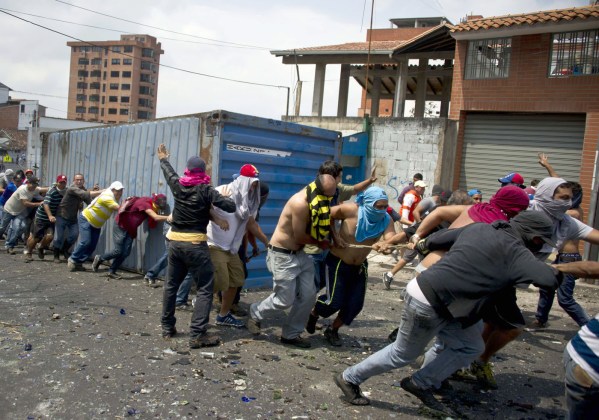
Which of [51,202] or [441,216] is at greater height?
[441,216]

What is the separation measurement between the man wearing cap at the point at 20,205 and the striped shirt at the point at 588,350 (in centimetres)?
999

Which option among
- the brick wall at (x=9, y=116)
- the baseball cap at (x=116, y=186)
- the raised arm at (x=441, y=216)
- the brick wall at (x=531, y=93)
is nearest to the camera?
the raised arm at (x=441, y=216)

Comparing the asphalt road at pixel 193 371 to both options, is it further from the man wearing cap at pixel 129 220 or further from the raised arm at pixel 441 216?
the man wearing cap at pixel 129 220

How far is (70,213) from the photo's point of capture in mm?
9586

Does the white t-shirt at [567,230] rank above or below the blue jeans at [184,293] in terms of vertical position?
above

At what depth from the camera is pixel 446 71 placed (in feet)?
61.0

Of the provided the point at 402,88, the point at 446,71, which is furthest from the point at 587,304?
the point at 446,71

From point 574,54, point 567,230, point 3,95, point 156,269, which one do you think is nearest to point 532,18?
point 574,54

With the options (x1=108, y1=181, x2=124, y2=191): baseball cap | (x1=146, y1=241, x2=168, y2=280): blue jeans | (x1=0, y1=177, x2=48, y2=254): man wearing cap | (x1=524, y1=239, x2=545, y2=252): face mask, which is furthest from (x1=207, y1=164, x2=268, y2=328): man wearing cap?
(x1=0, y1=177, x2=48, y2=254): man wearing cap

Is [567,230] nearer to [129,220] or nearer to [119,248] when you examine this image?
[129,220]

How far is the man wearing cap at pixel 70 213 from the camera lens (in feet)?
30.7

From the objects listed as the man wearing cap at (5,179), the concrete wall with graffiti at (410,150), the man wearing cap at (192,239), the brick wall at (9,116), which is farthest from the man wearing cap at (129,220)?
the brick wall at (9,116)

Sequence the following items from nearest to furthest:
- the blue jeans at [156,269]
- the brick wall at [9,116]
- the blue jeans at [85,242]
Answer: the blue jeans at [156,269] < the blue jeans at [85,242] < the brick wall at [9,116]

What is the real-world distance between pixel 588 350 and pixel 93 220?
7.88 meters
